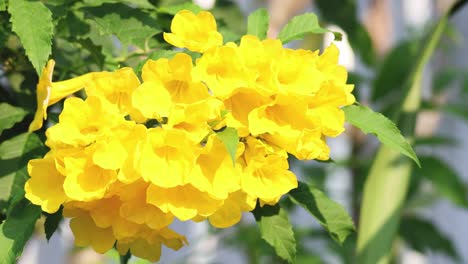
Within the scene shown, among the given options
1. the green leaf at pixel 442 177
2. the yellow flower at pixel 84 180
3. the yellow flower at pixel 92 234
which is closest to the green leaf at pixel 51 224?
the yellow flower at pixel 92 234

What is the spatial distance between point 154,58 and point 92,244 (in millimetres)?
179

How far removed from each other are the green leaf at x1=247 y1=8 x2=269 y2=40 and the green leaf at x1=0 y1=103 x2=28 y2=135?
257 millimetres

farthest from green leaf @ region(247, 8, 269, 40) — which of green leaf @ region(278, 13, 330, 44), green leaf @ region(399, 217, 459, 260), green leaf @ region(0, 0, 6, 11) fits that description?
green leaf @ region(399, 217, 459, 260)

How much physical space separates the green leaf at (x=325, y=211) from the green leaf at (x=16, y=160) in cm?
26

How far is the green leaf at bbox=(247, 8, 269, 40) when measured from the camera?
2.48 ft

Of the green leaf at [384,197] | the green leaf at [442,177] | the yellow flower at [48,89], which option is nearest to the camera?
the yellow flower at [48,89]

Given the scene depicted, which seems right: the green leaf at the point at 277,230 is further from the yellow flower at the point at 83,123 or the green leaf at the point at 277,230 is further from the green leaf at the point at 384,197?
the green leaf at the point at 384,197

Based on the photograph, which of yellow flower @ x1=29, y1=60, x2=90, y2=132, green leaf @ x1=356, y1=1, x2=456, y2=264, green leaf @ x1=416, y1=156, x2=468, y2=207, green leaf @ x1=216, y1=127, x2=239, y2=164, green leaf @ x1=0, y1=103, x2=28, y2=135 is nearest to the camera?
green leaf @ x1=216, y1=127, x2=239, y2=164

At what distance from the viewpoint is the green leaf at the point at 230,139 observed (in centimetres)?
59

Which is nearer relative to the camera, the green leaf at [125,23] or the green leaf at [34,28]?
the green leaf at [34,28]

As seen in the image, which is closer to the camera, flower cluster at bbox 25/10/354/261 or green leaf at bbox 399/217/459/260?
flower cluster at bbox 25/10/354/261

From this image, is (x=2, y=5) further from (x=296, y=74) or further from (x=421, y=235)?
(x=421, y=235)

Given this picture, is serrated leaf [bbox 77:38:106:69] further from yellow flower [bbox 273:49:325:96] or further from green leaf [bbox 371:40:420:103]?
green leaf [bbox 371:40:420:103]

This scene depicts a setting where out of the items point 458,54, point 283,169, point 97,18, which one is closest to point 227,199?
point 283,169
